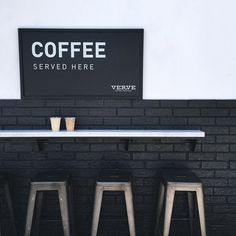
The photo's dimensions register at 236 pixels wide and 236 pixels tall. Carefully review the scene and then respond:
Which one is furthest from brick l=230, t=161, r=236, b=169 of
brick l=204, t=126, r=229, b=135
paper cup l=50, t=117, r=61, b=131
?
paper cup l=50, t=117, r=61, b=131

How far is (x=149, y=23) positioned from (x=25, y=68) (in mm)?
1253

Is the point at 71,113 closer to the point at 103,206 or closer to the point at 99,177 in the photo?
the point at 99,177

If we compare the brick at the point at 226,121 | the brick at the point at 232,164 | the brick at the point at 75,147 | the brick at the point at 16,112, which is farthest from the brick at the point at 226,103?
the brick at the point at 16,112

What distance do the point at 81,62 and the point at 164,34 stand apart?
834mm

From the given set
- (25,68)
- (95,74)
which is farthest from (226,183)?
(25,68)

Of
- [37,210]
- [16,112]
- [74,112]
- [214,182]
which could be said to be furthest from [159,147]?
[16,112]

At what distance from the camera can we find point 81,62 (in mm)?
2865

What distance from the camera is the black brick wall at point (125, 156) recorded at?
296 centimetres

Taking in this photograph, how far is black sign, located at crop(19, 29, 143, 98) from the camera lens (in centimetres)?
283

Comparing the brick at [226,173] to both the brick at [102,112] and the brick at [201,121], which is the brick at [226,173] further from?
the brick at [102,112]

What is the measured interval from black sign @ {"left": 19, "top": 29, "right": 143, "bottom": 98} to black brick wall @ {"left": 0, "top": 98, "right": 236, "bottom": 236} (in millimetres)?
136

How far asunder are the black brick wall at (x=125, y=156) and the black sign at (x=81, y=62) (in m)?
0.14

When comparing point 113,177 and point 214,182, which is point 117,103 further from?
point 214,182

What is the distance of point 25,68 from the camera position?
287cm
